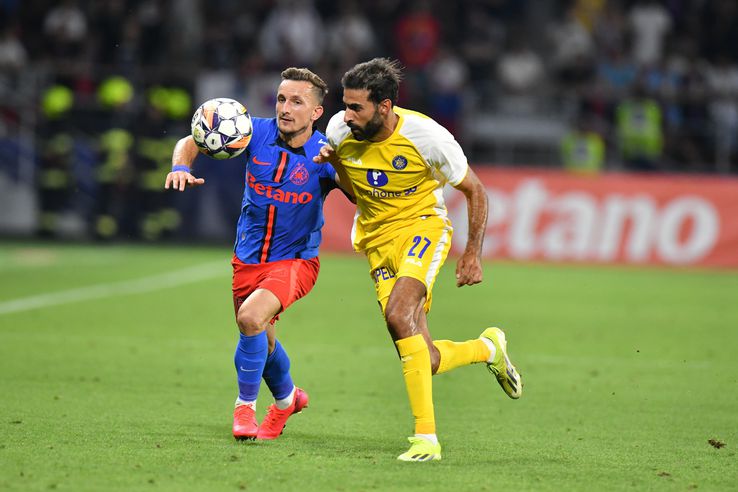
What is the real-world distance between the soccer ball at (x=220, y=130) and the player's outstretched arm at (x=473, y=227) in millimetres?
1297

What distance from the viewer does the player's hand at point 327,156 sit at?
22.2ft

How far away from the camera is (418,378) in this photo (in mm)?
6434

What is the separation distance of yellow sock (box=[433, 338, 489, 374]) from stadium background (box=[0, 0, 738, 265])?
12.6m

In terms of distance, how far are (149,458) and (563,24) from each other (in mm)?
17991

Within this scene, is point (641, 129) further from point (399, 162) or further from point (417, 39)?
point (399, 162)

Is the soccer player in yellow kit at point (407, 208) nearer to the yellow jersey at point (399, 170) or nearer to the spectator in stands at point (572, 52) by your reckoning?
the yellow jersey at point (399, 170)

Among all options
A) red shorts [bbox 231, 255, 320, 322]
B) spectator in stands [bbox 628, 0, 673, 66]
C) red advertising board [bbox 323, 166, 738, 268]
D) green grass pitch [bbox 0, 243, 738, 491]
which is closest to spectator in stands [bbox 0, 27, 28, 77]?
green grass pitch [bbox 0, 243, 738, 491]

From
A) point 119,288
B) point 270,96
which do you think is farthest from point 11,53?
point 119,288

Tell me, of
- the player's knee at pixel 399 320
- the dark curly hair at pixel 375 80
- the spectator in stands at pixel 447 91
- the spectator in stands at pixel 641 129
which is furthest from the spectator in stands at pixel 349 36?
the player's knee at pixel 399 320

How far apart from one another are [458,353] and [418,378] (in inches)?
24.8

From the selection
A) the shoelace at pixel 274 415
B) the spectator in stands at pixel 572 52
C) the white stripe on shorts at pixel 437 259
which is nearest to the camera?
the white stripe on shorts at pixel 437 259

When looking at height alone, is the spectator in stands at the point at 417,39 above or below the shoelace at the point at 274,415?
above

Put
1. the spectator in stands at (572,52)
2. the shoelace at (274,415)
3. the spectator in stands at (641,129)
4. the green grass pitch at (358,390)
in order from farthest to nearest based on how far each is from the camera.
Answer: the spectator in stands at (572,52) → the spectator in stands at (641,129) → the shoelace at (274,415) → the green grass pitch at (358,390)

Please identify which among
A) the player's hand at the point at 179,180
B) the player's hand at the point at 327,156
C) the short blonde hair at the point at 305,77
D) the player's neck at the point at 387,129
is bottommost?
the player's hand at the point at 179,180
